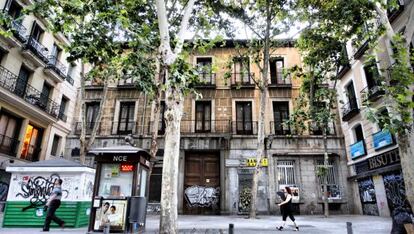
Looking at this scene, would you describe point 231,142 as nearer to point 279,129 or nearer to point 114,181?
point 279,129

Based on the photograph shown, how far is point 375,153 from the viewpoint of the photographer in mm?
14586

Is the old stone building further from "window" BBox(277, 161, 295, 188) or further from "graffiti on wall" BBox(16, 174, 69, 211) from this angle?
"graffiti on wall" BBox(16, 174, 69, 211)

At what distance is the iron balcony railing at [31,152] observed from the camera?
16219 millimetres

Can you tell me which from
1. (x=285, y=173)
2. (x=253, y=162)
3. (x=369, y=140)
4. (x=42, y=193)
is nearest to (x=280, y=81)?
(x=253, y=162)

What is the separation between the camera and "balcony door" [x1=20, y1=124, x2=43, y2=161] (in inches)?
643

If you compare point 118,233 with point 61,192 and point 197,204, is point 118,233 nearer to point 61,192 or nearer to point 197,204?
point 61,192

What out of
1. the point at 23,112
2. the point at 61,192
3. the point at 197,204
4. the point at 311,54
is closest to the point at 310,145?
the point at 311,54

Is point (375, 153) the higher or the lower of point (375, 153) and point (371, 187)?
the higher

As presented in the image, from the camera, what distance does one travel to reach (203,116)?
1866 cm

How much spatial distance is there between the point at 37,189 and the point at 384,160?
15932 millimetres

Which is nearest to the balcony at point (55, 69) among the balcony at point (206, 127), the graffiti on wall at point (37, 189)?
the balcony at point (206, 127)

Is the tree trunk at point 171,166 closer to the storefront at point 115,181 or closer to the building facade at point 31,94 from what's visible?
the storefront at point 115,181

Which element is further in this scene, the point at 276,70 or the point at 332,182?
the point at 276,70

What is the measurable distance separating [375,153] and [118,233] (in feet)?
46.5
